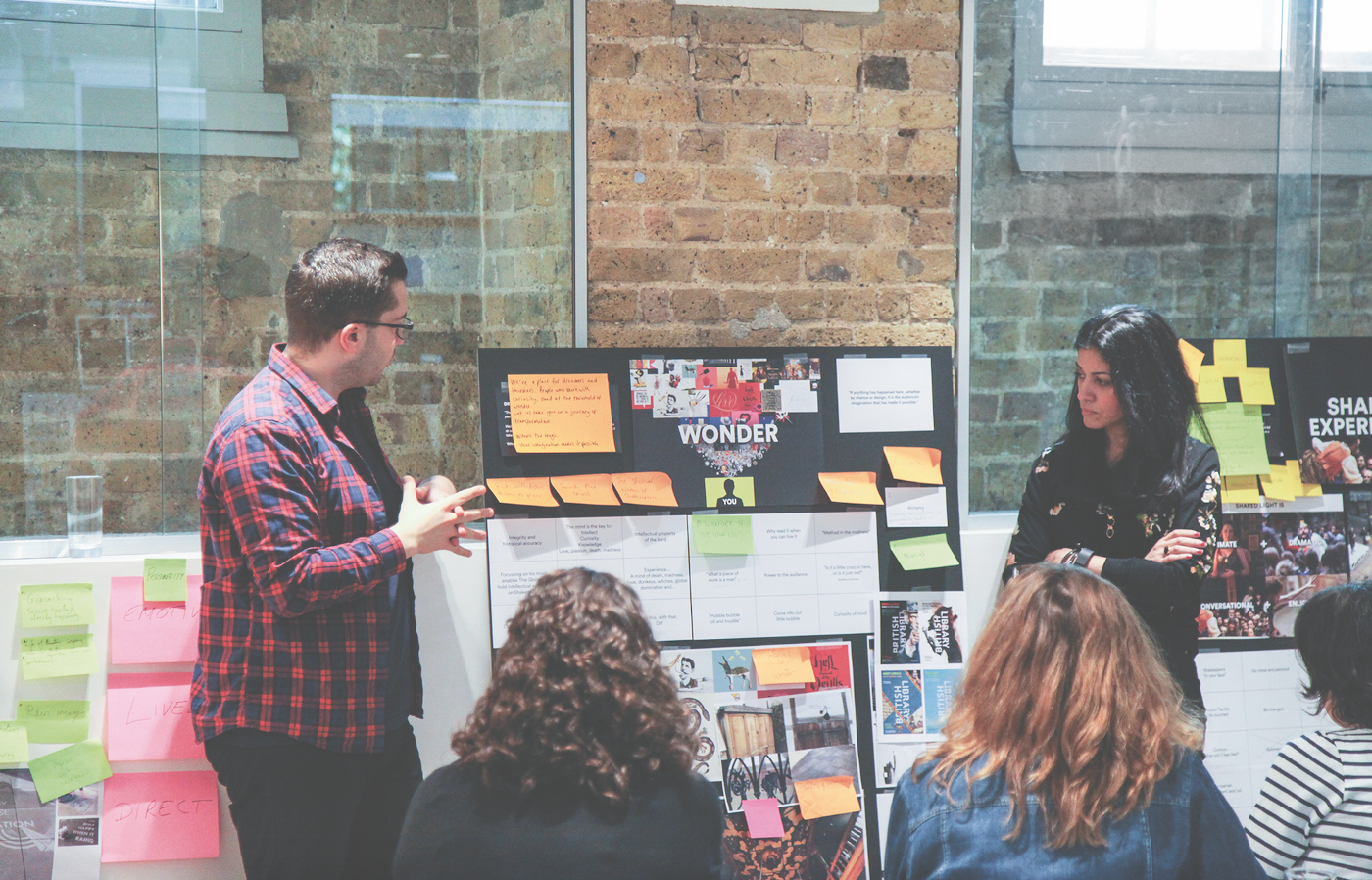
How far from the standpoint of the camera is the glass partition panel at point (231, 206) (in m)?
2.66

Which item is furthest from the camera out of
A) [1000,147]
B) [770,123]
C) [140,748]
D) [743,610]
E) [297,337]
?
[1000,147]

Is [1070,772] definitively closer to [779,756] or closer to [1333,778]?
[1333,778]

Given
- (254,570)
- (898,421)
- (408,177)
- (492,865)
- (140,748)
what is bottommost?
(140,748)

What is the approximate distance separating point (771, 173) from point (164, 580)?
174 cm

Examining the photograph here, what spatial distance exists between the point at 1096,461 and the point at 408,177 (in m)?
1.83

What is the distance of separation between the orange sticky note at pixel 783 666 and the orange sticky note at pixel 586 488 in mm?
513

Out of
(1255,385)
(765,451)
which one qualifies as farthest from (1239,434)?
(765,451)

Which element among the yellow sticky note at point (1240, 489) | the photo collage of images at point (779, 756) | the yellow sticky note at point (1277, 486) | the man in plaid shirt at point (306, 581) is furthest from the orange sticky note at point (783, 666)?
the yellow sticky note at point (1277, 486)

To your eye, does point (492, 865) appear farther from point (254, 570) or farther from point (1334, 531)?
point (1334, 531)

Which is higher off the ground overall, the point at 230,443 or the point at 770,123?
the point at 770,123

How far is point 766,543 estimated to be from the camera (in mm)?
2635

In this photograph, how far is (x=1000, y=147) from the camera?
10.00 ft

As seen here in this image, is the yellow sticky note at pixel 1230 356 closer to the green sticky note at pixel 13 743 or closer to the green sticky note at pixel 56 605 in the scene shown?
the green sticky note at pixel 56 605

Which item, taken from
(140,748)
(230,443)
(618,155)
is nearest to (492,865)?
(230,443)
